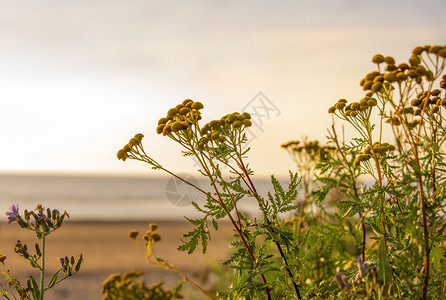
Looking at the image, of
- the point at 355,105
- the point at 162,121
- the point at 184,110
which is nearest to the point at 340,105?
the point at 355,105

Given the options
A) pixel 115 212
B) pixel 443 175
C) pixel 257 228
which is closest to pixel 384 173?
pixel 443 175

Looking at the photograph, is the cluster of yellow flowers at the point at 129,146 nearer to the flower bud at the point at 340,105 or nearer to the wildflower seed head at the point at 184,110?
the wildflower seed head at the point at 184,110

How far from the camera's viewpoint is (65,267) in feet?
7.84

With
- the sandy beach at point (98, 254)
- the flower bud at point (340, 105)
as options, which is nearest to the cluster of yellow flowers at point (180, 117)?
the flower bud at point (340, 105)

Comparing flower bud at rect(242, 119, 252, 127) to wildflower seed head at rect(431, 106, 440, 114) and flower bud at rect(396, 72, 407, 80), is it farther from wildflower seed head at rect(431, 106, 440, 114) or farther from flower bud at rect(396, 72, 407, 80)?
wildflower seed head at rect(431, 106, 440, 114)

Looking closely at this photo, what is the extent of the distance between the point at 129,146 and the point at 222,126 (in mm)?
489

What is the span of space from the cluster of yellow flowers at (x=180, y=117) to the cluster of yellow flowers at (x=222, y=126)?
81mm

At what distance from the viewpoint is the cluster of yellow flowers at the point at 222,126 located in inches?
83.0

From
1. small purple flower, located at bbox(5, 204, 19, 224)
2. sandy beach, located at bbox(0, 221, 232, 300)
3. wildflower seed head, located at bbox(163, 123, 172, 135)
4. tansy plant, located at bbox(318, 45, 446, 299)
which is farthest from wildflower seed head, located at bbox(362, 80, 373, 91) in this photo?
sandy beach, located at bbox(0, 221, 232, 300)

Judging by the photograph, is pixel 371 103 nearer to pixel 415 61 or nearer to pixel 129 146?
pixel 415 61

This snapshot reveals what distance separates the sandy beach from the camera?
9.30 meters

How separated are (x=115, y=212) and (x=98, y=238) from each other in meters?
12.6

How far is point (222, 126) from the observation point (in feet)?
7.18

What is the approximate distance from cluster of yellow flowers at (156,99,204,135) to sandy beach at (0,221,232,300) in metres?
4.90
